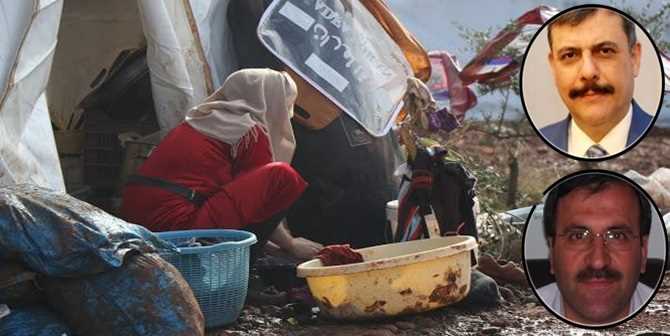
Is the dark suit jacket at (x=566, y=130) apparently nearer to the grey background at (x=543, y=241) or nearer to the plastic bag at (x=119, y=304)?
the grey background at (x=543, y=241)

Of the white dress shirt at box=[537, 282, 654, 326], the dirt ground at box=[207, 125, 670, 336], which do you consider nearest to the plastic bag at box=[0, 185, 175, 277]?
the dirt ground at box=[207, 125, 670, 336]

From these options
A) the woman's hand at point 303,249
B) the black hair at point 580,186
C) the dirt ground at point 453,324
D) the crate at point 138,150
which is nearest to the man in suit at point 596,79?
the black hair at point 580,186

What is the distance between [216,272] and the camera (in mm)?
4754

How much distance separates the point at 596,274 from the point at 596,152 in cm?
81

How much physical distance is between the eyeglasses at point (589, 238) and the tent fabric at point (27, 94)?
2.09 m

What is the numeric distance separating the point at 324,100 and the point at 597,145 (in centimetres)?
222

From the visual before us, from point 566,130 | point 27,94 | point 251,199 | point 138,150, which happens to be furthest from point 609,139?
point 138,150

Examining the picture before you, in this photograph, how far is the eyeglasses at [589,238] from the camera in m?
3.86

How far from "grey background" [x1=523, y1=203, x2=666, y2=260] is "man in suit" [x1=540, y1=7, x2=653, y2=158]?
28 centimetres

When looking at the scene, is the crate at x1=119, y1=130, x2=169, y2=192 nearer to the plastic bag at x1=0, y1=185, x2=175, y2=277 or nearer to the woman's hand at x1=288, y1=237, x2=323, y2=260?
the woman's hand at x1=288, y1=237, x2=323, y2=260

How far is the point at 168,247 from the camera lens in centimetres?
444

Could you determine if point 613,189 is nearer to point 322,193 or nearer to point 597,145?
point 597,145

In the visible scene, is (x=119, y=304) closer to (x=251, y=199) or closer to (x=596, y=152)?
(x=251, y=199)

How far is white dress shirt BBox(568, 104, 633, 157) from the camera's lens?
421 centimetres
